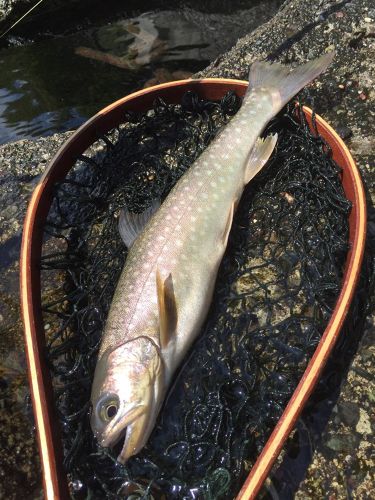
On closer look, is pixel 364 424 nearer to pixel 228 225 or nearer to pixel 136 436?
pixel 136 436

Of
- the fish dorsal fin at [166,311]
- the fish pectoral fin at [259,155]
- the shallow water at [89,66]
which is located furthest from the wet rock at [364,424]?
the shallow water at [89,66]

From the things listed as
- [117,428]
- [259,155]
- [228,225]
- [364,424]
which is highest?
[259,155]

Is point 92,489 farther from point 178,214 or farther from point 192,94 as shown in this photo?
point 192,94

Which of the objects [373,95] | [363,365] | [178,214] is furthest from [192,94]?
[363,365]

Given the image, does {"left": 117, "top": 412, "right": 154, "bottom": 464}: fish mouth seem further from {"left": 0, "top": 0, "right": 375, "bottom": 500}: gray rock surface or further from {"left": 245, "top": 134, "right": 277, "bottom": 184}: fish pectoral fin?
{"left": 245, "top": 134, "right": 277, "bottom": 184}: fish pectoral fin

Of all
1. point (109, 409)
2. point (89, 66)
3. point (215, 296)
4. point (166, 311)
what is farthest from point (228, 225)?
point (89, 66)

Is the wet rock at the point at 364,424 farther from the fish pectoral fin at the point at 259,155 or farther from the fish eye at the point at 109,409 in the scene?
the fish pectoral fin at the point at 259,155

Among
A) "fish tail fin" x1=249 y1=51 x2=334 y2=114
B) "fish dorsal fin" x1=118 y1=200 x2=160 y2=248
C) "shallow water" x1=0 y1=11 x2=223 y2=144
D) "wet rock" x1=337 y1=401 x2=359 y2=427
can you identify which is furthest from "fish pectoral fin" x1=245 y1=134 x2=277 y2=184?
"shallow water" x1=0 y1=11 x2=223 y2=144
